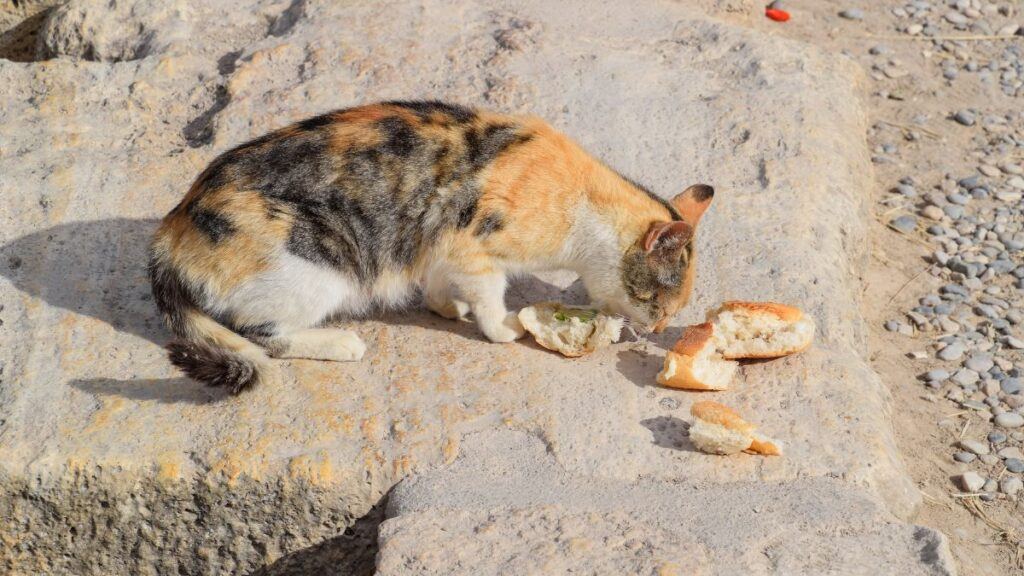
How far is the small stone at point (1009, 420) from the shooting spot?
5.72 m

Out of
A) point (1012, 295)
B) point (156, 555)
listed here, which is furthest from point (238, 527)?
point (1012, 295)

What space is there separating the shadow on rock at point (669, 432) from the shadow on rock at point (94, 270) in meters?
2.23

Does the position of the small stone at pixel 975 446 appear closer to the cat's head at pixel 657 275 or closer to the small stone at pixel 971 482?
the small stone at pixel 971 482

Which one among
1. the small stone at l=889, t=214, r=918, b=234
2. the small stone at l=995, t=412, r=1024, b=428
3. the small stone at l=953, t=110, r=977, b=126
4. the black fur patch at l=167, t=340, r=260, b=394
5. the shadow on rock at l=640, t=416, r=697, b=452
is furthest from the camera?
the small stone at l=953, t=110, r=977, b=126

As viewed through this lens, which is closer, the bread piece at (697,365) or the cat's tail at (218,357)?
the cat's tail at (218,357)

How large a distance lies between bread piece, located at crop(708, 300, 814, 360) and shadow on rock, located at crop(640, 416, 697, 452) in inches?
18.1

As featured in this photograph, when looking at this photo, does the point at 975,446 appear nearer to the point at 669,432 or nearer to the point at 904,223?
the point at 669,432

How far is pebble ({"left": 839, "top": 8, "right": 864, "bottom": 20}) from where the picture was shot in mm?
9484

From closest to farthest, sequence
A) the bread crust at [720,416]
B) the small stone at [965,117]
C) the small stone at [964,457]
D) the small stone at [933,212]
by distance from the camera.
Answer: the bread crust at [720,416]
the small stone at [964,457]
the small stone at [933,212]
the small stone at [965,117]

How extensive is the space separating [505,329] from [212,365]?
1.34m

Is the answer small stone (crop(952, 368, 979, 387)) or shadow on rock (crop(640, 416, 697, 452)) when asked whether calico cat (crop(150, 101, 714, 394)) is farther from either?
small stone (crop(952, 368, 979, 387))

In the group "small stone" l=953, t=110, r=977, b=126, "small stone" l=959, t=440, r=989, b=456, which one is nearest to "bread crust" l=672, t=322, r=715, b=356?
"small stone" l=959, t=440, r=989, b=456

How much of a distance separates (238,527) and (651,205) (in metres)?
2.28

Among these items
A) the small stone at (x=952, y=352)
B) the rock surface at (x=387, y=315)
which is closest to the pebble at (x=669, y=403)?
the rock surface at (x=387, y=315)
